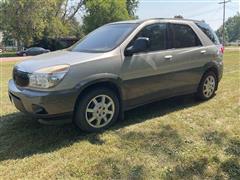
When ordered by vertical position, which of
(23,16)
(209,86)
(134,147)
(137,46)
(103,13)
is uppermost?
(103,13)

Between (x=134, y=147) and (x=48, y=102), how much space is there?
4.35ft

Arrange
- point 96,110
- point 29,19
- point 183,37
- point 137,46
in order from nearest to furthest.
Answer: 1. point 96,110
2. point 137,46
3. point 183,37
4. point 29,19

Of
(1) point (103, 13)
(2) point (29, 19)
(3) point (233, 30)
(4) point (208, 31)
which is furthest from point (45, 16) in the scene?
(3) point (233, 30)

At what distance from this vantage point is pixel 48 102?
4.47 m

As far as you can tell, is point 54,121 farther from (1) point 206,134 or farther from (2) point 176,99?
(2) point 176,99

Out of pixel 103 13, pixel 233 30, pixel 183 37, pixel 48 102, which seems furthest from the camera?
pixel 233 30

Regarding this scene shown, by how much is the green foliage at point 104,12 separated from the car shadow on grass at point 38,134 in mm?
49060

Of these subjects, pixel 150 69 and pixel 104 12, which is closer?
pixel 150 69

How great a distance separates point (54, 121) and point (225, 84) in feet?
18.9

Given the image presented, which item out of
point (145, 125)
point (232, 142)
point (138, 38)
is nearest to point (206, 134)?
point (232, 142)

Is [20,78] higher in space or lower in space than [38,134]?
higher

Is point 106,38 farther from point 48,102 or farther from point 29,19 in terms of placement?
point 29,19

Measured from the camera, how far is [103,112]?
200 inches

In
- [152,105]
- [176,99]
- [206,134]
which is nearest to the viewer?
[206,134]
